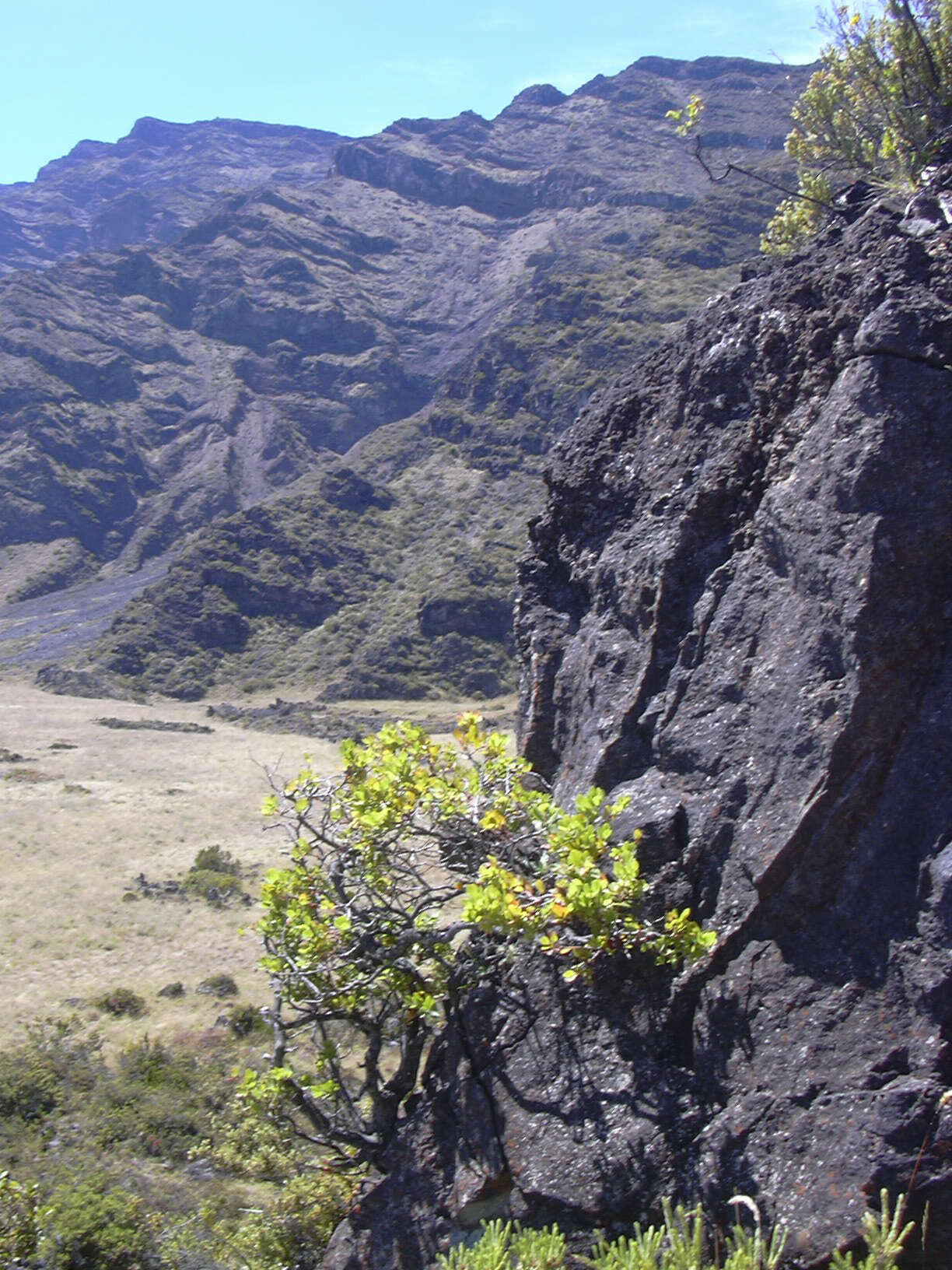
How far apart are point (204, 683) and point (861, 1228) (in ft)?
158

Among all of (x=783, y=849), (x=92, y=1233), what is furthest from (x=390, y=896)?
(x=92, y=1233)

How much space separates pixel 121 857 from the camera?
20422 mm

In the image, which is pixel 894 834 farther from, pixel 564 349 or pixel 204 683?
pixel 564 349

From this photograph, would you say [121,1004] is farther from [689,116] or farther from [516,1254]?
[689,116]

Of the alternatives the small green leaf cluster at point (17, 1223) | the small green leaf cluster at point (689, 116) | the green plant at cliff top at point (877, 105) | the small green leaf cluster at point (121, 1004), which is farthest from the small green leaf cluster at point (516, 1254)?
the small green leaf cluster at point (121, 1004)

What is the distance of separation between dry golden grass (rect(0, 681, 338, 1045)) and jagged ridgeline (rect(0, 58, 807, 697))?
1385 centimetres

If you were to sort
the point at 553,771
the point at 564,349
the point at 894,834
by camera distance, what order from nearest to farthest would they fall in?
the point at 894,834, the point at 553,771, the point at 564,349

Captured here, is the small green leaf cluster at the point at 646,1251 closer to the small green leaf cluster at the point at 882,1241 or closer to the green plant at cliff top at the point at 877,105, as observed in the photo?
the small green leaf cluster at the point at 882,1241

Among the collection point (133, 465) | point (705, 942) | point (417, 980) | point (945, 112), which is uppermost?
point (133, 465)

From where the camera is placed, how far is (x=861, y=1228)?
11.2 ft

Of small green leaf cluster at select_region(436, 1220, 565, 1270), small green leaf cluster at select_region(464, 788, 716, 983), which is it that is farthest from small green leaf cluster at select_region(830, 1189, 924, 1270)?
small green leaf cluster at select_region(464, 788, 716, 983)

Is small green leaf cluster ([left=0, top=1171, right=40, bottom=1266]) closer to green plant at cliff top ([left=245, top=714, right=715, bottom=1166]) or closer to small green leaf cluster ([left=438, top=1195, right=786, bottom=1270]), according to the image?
green plant at cliff top ([left=245, top=714, right=715, bottom=1166])

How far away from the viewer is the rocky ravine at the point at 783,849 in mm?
3695

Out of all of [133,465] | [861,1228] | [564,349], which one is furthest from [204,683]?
[861,1228]
